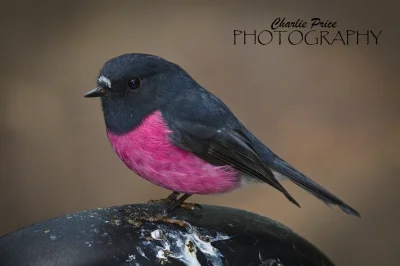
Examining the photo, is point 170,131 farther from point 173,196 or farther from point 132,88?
point 173,196

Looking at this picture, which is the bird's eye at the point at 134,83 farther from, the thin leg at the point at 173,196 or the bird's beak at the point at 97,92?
the thin leg at the point at 173,196

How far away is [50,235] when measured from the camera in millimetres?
2645

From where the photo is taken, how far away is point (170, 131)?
292 cm

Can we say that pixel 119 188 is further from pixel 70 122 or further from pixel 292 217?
pixel 292 217

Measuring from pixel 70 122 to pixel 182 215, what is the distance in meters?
2.24

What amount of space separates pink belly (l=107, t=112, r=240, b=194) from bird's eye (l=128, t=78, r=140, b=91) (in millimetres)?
124

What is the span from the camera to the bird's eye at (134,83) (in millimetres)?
2926

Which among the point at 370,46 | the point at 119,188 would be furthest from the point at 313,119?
the point at 119,188

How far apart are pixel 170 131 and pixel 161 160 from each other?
0.38 feet

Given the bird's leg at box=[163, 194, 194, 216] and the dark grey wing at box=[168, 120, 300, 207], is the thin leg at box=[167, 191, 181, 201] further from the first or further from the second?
the dark grey wing at box=[168, 120, 300, 207]

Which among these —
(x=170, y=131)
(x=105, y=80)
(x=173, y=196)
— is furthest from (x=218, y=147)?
(x=105, y=80)

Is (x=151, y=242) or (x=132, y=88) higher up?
(x=132, y=88)

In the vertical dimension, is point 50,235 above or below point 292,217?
above

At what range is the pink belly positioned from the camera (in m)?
2.91
